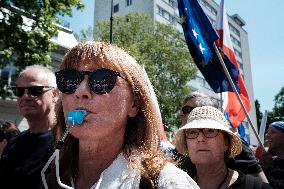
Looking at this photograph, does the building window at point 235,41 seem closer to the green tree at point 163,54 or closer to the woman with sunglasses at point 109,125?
the green tree at point 163,54

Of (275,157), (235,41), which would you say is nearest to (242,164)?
(275,157)

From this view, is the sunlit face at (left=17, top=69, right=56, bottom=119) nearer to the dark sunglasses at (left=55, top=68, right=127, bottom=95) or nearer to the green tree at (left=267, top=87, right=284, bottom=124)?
the dark sunglasses at (left=55, top=68, right=127, bottom=95)

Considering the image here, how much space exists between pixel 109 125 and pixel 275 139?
3770 millimetres

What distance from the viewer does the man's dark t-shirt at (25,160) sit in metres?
2.41

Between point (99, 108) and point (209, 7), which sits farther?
point (209, 7)

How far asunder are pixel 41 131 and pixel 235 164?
5.14ft

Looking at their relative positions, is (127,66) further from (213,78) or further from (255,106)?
(255,106)

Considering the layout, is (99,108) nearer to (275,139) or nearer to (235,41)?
(275,139)

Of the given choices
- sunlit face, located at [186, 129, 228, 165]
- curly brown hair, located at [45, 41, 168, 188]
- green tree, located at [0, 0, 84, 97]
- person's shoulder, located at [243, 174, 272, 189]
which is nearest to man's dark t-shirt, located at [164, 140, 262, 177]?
sunlit face, located at [186, 129, 228, 165]

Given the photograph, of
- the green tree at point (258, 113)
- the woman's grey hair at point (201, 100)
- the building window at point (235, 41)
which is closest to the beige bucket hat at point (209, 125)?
the woman's grey hair at point (201, 100)

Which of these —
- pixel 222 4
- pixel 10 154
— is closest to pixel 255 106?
pixel 222 4

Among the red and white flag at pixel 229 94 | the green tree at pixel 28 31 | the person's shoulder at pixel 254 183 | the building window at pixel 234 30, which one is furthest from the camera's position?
the building window at pixel 234 30

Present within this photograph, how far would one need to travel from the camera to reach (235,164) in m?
3.13

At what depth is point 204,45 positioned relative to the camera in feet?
18.0
